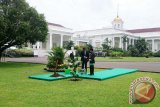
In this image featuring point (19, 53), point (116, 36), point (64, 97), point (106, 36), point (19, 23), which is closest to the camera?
point (64, 97)

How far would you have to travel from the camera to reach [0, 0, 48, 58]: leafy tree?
20297mm

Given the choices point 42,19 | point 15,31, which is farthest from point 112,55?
point 15,31

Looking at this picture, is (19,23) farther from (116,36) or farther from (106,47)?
(116,36)

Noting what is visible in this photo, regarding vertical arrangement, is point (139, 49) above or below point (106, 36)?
below

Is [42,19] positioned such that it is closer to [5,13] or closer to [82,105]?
[5,13]

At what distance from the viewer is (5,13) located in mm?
20875

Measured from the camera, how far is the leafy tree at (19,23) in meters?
20.3

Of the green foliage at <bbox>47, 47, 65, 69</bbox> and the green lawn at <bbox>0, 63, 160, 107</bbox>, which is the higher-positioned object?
the green foliage at <bbox>47, 47, 65, 69</bbox>

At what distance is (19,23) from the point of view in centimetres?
2069

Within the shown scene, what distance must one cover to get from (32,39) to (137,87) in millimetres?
19071

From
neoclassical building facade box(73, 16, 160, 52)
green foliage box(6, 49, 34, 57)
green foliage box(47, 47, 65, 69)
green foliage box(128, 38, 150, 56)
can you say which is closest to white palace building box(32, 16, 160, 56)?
neoclassical building facade box(73, 16, 160, 52)

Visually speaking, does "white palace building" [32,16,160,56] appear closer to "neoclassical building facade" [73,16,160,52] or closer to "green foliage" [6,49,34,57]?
"neoclassical building facade" [73,16,160,52]

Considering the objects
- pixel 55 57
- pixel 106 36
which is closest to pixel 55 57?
pixel 55 57

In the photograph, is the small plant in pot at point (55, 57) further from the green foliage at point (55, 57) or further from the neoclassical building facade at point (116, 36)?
the neoclassical building facade at point (116, 36)
